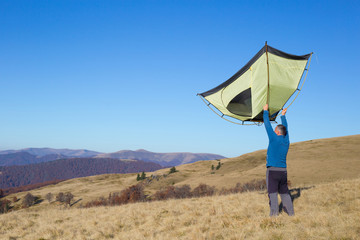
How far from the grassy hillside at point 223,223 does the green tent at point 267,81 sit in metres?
3.41

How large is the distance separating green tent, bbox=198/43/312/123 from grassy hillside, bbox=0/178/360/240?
3.41 m

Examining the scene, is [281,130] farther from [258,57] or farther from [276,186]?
[258,57]

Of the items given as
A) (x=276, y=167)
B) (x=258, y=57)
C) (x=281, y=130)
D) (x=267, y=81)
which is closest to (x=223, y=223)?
(x=276, y=167)

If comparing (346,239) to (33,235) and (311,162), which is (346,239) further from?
(311,162)

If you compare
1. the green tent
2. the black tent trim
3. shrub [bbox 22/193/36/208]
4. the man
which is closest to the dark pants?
the man

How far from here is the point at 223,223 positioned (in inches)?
266

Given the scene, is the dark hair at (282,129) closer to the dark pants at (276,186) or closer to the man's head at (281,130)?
the man's head at (281,130)

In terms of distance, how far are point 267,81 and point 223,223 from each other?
4.85 meters

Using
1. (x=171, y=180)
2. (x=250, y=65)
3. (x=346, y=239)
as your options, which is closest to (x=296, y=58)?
(x=250, y=65)

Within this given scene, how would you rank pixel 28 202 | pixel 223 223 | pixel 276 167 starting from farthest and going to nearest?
pixel 28 202
pixel 223 223
pixel 276 167

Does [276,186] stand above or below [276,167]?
below

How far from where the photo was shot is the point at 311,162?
49.6 metres

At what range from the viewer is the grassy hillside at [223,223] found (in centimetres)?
537

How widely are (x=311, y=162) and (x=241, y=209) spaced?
49111 mm
